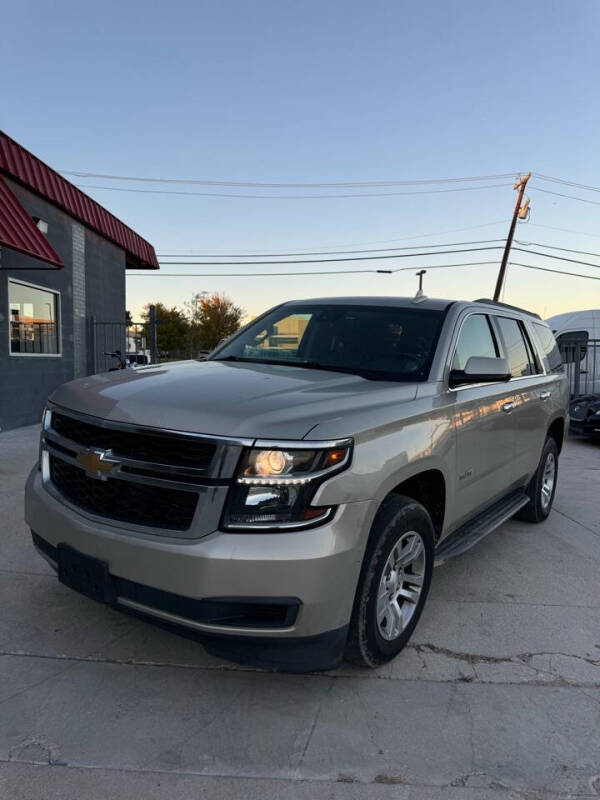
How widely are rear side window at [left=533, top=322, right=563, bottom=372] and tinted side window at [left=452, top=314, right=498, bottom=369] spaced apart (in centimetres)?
136

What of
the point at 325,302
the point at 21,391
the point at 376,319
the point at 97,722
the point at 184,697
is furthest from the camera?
the point at 21,391

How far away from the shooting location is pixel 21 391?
10.8 metres

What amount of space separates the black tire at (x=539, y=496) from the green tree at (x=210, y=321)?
62.4 meters

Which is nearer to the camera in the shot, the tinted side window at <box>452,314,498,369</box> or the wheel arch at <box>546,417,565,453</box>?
the tinted side window at <box>452,314,498,369</box>

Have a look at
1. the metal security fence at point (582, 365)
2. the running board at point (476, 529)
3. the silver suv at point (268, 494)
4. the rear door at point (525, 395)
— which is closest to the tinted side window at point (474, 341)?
the silver suv at point (268, 494)

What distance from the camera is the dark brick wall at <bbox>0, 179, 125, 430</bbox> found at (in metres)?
10.2

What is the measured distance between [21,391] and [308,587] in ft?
32.6

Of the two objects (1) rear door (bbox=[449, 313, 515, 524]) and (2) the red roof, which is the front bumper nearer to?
(1) rear door (bbox=[449, 313, 515, 524])

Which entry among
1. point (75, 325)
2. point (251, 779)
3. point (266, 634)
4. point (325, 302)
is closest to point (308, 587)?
point (266, 634)

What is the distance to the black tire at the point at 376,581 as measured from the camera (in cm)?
262

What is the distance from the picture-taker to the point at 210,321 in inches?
2879

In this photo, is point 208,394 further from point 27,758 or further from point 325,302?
point 325,302

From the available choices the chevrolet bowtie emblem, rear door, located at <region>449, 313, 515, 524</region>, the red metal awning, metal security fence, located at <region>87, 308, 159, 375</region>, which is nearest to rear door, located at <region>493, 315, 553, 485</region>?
rear door, located at <region>449, 313, 515, 524</region>

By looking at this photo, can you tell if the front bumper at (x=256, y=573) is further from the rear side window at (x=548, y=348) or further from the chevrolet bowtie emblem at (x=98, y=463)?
the rear side window at (x=548, y=348)
